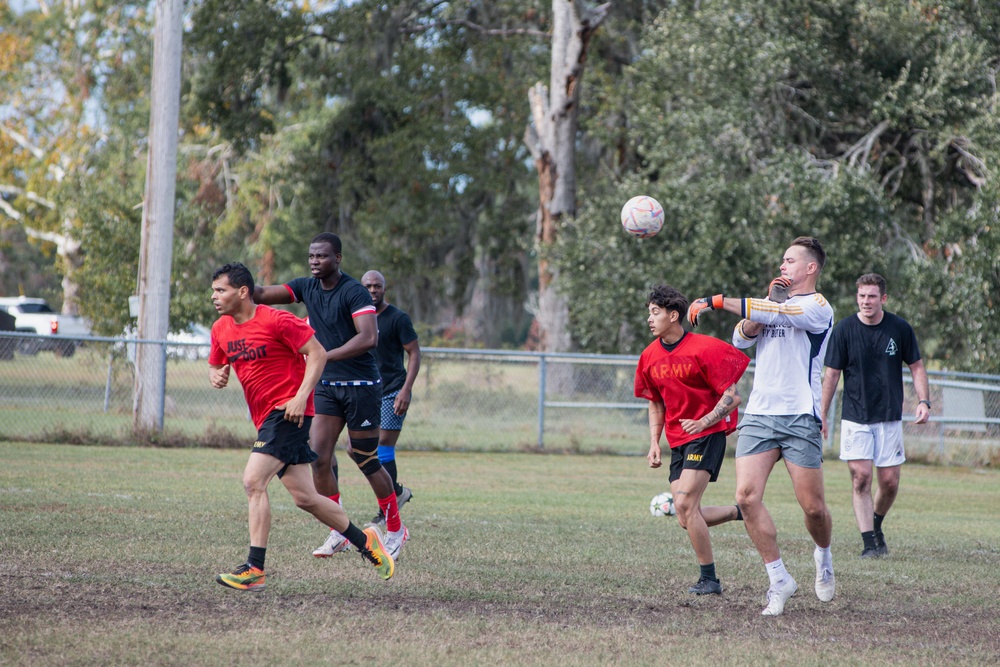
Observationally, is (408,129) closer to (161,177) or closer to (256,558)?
(161,177)

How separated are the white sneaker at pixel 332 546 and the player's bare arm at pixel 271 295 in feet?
5.62

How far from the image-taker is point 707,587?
6625 mm

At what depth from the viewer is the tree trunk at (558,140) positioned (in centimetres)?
2336

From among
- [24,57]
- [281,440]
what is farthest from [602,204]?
[24,57]

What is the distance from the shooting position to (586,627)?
221 inches

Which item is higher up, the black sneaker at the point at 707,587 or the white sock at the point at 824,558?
the white sock at the point at 824,558

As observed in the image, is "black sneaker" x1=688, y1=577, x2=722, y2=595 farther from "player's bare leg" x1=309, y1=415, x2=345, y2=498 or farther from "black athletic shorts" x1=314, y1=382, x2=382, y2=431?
"player's bare leg" x1=309, y1=415, x2=345, y2=498

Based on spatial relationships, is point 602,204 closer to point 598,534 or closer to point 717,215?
point 717,215

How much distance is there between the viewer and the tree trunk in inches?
920

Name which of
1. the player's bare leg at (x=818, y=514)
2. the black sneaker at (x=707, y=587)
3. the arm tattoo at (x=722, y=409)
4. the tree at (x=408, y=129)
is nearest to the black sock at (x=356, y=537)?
the black sneaker at (x=707, y=587)

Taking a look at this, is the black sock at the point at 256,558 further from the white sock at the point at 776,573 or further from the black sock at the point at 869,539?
the black sock at the point at 869,539

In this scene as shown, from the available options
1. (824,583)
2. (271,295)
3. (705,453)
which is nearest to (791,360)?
(705,453)

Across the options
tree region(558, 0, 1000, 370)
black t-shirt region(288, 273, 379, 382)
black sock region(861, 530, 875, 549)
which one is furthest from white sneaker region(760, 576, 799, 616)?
tree region(558, 0, 1000, 370)

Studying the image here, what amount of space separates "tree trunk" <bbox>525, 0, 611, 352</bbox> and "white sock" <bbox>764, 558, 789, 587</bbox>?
17031 mm
